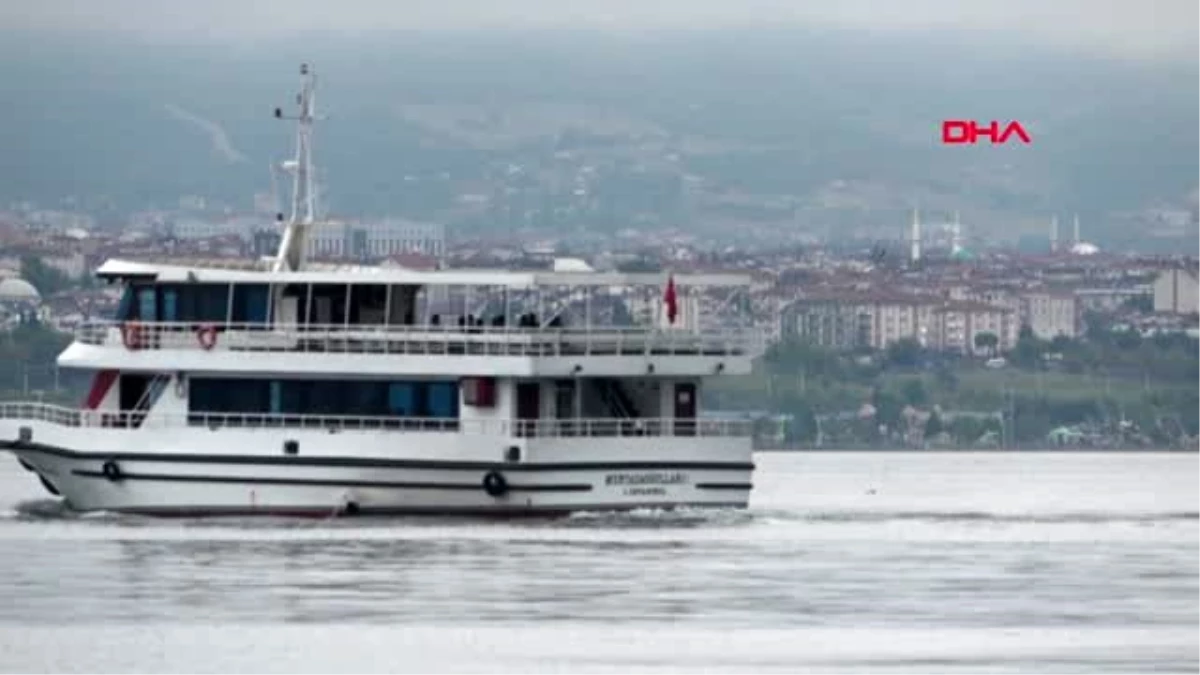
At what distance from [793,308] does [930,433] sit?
10264 millimetres

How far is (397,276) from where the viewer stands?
89.1 m

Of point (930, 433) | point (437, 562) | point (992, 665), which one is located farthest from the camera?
point (930, 433)

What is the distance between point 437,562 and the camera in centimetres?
7619

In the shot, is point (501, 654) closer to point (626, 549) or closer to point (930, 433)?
point (626, 549)

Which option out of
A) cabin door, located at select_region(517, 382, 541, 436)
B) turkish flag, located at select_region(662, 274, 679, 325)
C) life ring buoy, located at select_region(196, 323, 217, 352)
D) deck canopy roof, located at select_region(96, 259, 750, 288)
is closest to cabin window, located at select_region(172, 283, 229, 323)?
deck canopy roof, located at select_region(96, 259, 750, 288)

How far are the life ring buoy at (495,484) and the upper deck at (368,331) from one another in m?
1.76

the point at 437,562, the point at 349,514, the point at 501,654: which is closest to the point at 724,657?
the point at 501,654

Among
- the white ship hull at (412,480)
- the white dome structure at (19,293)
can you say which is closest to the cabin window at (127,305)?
the white ship hull at (412,480)

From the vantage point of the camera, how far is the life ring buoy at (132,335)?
8919 centimetres

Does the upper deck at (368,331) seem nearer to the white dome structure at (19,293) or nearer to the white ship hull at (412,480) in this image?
the white ship hull at (412,480)

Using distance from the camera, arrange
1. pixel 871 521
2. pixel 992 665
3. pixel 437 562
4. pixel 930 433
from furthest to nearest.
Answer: pixel 930 433, pixel 871 521, pixel 437 562, pixel 992 665

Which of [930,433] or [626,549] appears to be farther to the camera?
[930,433]

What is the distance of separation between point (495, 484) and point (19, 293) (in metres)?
82.9

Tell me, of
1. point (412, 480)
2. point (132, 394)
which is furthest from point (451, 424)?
point (132, 394)
